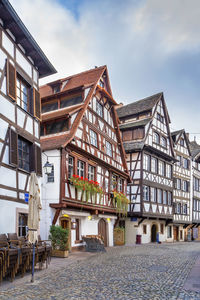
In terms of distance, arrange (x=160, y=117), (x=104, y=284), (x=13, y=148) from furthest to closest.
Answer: (x=160, y=117), (x=13, y=148), (x=104, y=284)

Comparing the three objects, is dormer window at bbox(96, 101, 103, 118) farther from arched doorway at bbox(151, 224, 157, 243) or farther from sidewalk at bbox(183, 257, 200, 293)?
arched doorway at bbox(151, 224, 157, 243)

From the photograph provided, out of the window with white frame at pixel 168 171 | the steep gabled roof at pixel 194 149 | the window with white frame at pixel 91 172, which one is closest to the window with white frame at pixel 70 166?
the window with white frame at pixel 91 172

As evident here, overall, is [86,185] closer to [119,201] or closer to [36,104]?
[119,201]

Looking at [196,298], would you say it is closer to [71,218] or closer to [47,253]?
[47,253]

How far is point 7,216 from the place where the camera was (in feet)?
35.7

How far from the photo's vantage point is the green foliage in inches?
547

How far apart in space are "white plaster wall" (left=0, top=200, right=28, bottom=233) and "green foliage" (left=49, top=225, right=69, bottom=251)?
3041mm

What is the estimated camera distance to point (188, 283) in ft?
27.9

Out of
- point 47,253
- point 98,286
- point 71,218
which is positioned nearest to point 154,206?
point 71,218

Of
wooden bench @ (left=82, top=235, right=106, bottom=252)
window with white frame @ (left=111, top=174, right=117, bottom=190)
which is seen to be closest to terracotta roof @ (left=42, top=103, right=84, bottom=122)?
window with white frame @ (left=111, top=174, right=117, bottom=190)

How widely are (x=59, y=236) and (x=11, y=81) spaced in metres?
6.96

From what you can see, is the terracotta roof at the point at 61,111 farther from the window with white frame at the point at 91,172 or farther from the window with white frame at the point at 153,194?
the window with white frame at the point at 153,194

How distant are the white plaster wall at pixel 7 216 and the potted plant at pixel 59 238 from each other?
3048 millimetres

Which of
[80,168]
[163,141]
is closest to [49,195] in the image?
[80,168]
